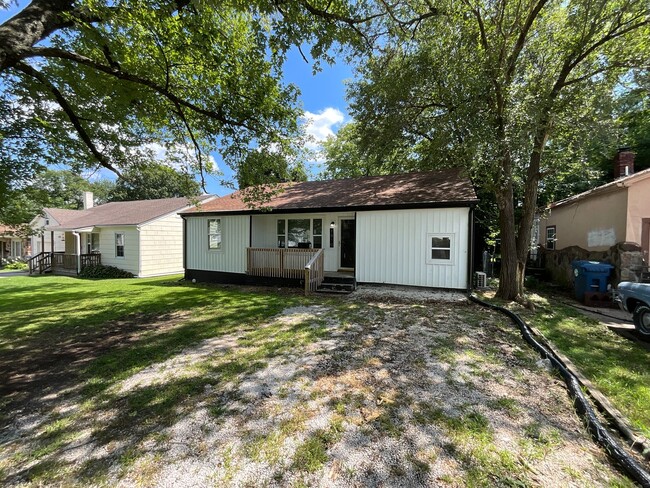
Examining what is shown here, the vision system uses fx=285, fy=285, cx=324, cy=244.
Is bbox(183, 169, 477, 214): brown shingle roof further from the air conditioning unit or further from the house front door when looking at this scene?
the air conditioning unit

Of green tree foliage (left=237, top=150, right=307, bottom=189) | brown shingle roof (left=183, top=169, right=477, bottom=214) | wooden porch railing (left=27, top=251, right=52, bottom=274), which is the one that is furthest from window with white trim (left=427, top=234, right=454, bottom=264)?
wooden porch railing (left=27, top=251, right=52, bottom=274)

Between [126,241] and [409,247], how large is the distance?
51.4 ft

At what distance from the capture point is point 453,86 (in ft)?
27.7

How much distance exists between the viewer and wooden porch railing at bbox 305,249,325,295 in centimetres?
931

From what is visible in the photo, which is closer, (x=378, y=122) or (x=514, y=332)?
(x=514, y=332)

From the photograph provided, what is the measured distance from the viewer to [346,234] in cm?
1123

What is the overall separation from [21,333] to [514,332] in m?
9.82

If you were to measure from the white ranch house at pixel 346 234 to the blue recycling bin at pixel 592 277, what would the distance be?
11.3ft

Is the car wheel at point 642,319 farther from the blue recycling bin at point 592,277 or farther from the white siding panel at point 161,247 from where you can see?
the white siding panel at point 161,247

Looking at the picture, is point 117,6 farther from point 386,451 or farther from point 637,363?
point 637,363

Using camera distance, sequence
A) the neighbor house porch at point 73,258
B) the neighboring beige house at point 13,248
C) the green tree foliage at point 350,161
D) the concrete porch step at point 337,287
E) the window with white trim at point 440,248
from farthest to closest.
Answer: the neighboring beige house at point 13,248 → the neighbor house porch at point 73,258 → the green tree foliage at point 350,161 → the concrete porch step at point 337,287 → the window with white trim at point 440,248

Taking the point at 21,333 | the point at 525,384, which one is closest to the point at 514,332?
the point at 525,384

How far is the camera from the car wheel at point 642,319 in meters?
5.29

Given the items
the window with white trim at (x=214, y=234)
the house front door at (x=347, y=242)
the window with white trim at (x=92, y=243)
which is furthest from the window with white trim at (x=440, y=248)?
the window with white trim at (x=92, y=243)
